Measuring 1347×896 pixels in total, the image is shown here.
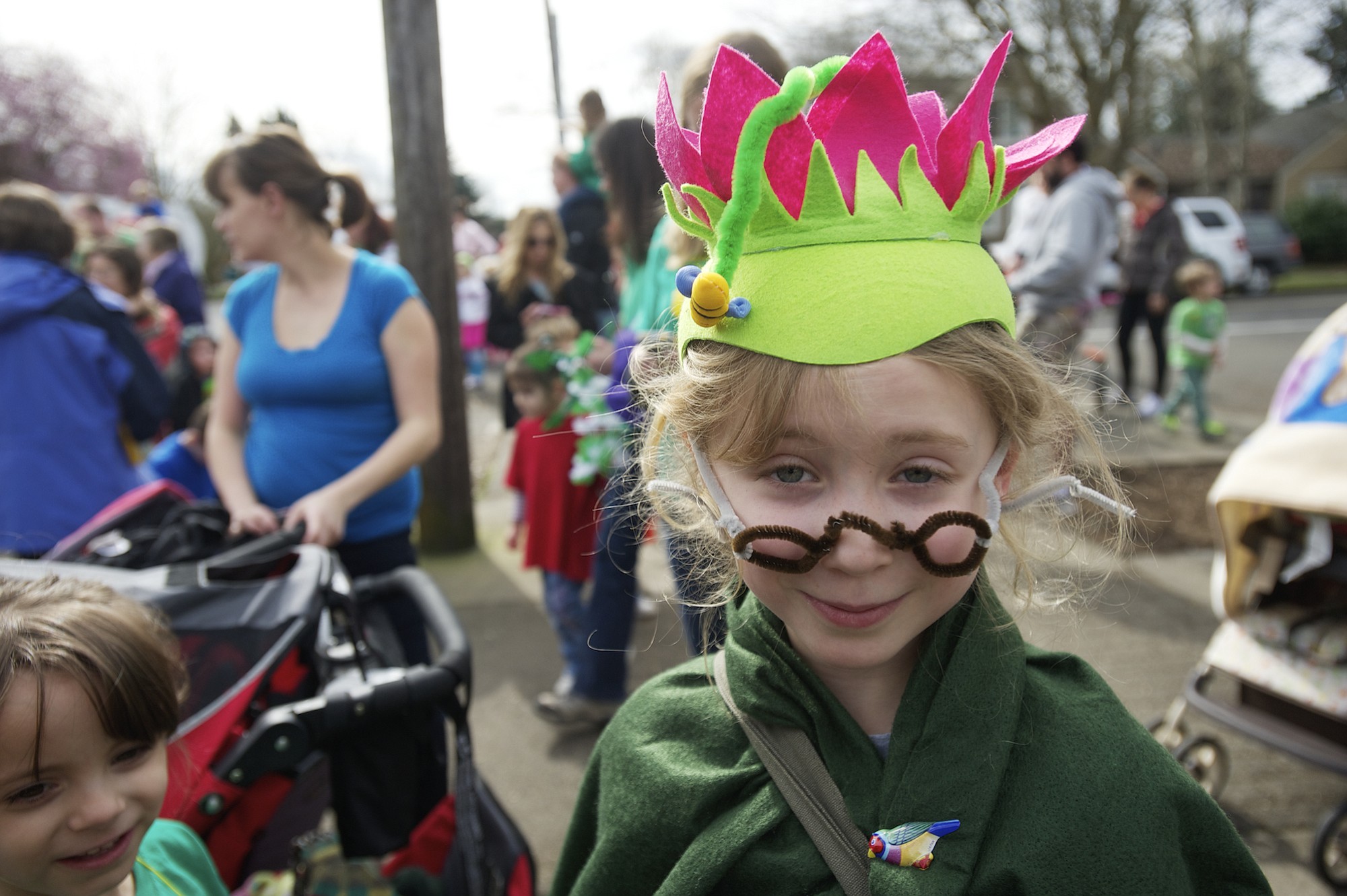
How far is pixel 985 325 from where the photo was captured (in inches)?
44.1

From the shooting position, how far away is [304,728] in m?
1.73

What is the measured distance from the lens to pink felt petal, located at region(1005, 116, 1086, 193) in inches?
47.1

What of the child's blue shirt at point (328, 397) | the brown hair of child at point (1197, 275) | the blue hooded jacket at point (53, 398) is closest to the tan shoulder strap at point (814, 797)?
the child's blue shirt at point (328, 397)

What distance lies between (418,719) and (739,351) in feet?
3.93

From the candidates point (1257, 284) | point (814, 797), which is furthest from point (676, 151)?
point (1257, 284)

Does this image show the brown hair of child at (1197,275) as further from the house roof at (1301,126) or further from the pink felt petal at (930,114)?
the house roof at (1301,126)

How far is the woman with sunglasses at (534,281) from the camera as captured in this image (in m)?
4.96

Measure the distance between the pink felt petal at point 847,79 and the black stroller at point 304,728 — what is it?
1279 millimetres

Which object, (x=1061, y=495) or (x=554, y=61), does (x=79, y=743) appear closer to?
(x=1061, y=495)

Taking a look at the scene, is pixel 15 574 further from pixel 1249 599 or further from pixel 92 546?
pixel 1249 599

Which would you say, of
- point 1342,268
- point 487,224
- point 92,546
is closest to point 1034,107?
point 1342,268

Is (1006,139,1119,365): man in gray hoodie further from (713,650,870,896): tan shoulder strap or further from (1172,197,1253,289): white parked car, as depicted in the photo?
(1172,197,1253,289): white parked car

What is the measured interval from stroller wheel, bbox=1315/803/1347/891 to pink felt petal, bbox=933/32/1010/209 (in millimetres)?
2204

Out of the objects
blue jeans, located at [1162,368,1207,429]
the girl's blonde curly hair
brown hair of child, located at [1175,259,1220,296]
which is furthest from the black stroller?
brown hair of child, located at [1175,259,1220,296]
